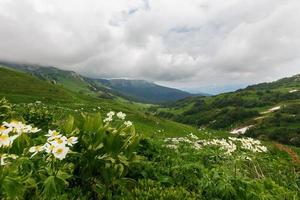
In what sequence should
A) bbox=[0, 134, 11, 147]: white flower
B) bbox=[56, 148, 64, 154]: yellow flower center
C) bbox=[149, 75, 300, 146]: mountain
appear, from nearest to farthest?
bbox=[0, 134, 11, 147]: white flower
bbox=[56, 148, 64, 154]: yellow flower center
bbox=[149, 75, 300, 146]: mountain

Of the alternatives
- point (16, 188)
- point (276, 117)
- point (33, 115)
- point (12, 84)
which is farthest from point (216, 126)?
point (16, 188)

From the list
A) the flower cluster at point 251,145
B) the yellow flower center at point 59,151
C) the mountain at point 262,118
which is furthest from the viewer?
the mountain at point 262,118

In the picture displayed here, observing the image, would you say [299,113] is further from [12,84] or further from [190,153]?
[190,153]

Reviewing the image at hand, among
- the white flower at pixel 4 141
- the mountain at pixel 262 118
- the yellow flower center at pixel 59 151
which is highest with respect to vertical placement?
the white flower at pixel 4 141

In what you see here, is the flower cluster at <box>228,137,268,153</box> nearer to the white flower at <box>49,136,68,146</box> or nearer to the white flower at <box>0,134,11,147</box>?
the white flower at <box>49,136,68,146</box>

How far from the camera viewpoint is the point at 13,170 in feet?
16.8

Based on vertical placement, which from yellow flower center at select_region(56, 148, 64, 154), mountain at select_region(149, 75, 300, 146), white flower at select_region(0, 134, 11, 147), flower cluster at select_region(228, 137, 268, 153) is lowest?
mountain at select_region(149, 75, 300, 146)

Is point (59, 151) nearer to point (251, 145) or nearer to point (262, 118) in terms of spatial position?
point (251, 145)

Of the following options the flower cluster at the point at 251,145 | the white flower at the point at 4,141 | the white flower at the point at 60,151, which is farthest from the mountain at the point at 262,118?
the white flower at the point at 4,141

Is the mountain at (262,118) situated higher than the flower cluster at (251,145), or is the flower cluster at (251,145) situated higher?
the flower cluster at (251,145)

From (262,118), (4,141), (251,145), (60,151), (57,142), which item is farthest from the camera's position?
(262,118)

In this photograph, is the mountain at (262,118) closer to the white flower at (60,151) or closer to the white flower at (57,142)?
the white flower at (57,142)

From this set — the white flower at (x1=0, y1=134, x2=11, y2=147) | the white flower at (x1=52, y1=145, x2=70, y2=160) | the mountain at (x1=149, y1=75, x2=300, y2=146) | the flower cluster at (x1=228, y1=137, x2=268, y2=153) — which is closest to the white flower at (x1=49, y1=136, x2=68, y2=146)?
the white flower at (x1=52, y1=145, x2=70, y2=160)

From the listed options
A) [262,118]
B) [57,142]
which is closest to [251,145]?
[57,142]
